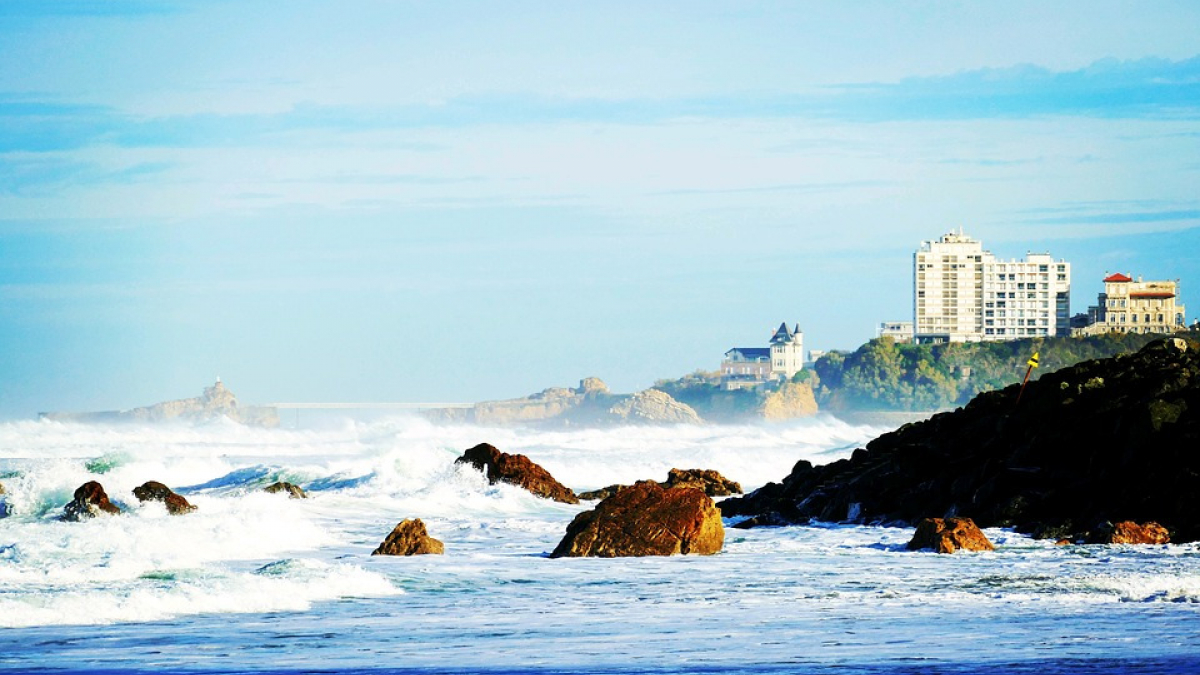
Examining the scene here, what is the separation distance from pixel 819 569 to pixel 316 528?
8600mm

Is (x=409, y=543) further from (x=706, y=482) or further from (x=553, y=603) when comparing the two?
(x=706, y=482)

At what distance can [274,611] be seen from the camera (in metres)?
12.8

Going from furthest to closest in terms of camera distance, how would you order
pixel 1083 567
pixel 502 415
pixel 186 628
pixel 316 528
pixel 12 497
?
pixel 502 415 < pixel 12 497 < pixel 316 528 < pixel 1083 567 < pixel 186 628

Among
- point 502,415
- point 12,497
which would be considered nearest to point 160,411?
point 502,415

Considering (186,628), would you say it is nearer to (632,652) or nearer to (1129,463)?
(632,652)

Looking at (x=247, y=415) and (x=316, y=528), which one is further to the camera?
(x=247, y=415)

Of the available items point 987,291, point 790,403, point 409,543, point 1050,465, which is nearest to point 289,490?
point 409,543

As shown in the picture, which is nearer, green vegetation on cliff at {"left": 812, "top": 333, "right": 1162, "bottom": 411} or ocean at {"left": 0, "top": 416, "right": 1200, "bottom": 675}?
ocean at {"left": 0, "top": 416, "right": 1200, "bottom": 675}

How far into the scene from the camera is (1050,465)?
20422mm

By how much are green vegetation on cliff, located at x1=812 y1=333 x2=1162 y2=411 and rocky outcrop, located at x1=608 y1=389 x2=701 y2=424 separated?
63.7ft

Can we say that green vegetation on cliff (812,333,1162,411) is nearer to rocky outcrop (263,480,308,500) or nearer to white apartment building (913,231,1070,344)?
white apartment building (913,231,1070,344)

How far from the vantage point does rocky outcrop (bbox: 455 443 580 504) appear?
28.4m

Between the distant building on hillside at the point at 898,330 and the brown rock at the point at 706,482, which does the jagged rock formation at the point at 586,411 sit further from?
the brown rock at the point at 706,482

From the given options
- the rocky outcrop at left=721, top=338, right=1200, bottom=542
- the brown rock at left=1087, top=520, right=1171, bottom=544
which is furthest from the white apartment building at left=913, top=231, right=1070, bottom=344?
the brown rock at left=1087, top=520, right=1171, bottom=544
